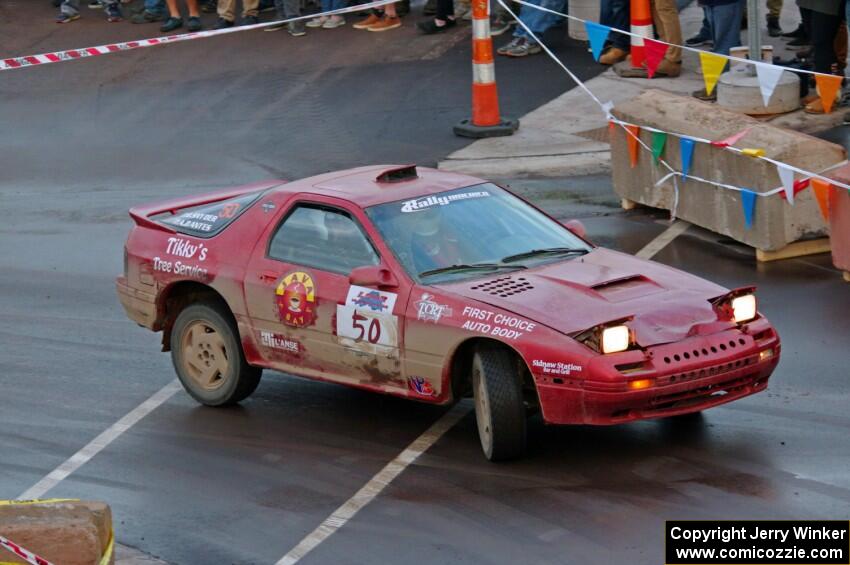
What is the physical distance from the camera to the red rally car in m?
7.52

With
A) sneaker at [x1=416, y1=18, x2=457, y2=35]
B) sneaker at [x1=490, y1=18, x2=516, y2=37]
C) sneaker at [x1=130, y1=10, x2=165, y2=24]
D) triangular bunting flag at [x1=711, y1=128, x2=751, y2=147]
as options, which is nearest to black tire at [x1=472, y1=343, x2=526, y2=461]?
triangular bunting flag at [x1=711, y1=128, x2=751, y2=147]

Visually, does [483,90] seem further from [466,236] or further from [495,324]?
[495,324]

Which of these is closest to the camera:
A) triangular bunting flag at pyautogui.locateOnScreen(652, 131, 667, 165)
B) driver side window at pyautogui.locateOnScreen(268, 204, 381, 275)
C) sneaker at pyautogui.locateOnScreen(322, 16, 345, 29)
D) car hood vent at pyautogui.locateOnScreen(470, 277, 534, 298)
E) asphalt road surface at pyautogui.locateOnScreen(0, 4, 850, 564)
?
asphalt road surface at pyautogui.locateOnScreen(0, 4, 850, 564)

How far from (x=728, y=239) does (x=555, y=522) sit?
593 centimetres

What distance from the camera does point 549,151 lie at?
1591 centimetres

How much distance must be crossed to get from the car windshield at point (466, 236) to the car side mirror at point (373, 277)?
13 cm

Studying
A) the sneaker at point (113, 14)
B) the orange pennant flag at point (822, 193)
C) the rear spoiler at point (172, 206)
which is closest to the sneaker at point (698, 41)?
the orange pennant flag at point (822, 193)

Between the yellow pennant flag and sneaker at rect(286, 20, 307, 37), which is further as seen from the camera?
sneaker at rect(286, 20, 307, 37)

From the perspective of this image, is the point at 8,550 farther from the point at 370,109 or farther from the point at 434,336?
the point at 370,109

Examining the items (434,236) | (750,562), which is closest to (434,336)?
(434,236)

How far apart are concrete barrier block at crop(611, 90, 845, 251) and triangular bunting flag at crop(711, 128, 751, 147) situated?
0.03m

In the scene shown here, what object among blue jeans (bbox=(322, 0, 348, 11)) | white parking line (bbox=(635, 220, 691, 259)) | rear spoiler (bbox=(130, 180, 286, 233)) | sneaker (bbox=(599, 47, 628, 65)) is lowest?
white parking line (bbox=(635, 220, 691, 259))

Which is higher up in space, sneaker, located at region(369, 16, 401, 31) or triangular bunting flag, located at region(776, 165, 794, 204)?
triangular bunting flag, located at region(776, 165, 794, 204)

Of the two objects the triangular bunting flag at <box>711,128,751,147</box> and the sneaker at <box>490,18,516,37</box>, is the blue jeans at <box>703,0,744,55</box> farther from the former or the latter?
the triangular bunting flag at <box>711,128,751,147</box>
